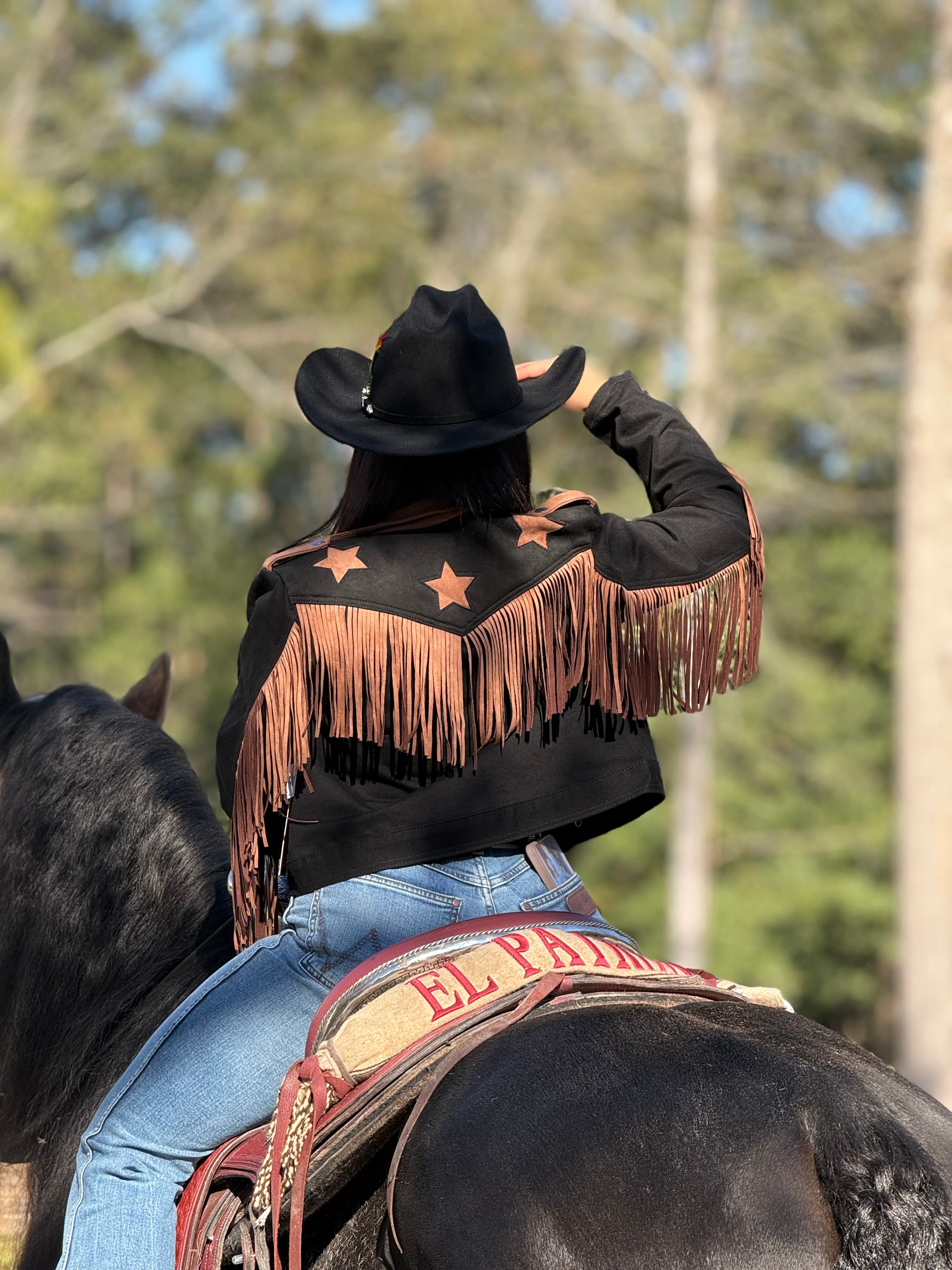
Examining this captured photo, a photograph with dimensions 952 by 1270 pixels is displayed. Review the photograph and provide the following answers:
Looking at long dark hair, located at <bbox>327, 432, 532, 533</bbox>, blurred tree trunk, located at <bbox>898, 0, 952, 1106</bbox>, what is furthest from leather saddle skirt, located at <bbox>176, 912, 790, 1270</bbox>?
blurred tree trunk, located at <bbox>898, 0, 952, 1106</bbox>

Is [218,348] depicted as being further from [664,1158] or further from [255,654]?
[664,1158]

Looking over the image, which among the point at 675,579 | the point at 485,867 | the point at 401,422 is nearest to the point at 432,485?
the point at 401,422

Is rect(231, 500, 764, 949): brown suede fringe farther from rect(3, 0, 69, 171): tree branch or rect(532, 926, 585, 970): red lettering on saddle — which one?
rect(3, 0, 69, 171): tree branch

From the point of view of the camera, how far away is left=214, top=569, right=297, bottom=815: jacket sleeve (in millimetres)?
Answer: 2232

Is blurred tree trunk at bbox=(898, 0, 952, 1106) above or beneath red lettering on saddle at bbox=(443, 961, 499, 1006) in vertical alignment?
beneath

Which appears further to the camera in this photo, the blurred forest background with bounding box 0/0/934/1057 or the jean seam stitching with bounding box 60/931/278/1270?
the blurred forest background with bounding box 0/0/934/1057

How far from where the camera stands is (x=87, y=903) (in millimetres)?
2879

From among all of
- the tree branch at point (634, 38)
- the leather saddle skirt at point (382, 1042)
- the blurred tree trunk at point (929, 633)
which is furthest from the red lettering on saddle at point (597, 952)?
the tree branch at point (634, 38)

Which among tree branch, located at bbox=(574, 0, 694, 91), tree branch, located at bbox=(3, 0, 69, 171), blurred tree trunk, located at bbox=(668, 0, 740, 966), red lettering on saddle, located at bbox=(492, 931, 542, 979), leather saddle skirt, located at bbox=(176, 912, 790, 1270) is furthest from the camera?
tree branch, located at bbox=(3, 0, 69, 171)

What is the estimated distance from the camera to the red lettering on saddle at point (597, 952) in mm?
2154

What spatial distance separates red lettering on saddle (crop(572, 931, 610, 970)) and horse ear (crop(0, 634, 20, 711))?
160 centimetres

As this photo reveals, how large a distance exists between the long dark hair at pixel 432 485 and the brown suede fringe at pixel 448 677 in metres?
0.16

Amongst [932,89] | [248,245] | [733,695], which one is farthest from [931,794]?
[248,245]

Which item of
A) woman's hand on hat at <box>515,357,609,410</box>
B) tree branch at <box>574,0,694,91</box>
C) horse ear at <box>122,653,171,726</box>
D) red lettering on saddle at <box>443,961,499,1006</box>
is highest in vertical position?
woman's hand on hat at <box>515,357,609,410</box>
